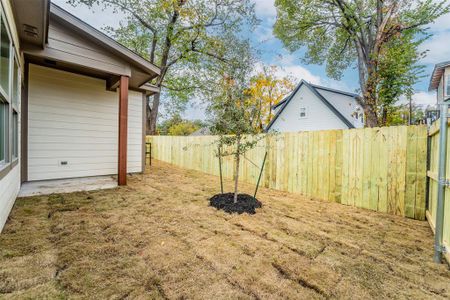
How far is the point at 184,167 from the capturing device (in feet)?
29.3

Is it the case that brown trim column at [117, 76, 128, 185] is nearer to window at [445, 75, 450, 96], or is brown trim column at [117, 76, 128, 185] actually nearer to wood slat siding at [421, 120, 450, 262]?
wood slat siding at [421, 120, 450, 262]

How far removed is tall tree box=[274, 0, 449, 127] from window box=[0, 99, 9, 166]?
10.5 m

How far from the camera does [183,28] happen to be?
1209 centimetres

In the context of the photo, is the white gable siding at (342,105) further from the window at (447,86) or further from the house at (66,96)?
the house at (66,96)

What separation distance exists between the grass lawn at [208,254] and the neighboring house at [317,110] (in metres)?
10.3

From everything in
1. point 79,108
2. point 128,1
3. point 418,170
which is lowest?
point 418,170

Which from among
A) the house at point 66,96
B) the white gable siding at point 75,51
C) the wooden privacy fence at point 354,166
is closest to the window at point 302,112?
the wooden privacy fence at point 354,166

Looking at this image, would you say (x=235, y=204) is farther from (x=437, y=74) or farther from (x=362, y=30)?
(x=437, y=74)

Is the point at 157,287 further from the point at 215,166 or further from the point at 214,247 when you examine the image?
the point at 215,166

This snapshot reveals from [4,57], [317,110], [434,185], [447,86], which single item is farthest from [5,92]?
[447,86]

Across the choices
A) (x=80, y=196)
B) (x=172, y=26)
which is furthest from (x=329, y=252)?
(x=172, y=26)

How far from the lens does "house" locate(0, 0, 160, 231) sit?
354 cm

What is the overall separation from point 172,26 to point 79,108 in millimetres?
8862

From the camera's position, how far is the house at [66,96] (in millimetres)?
3545
